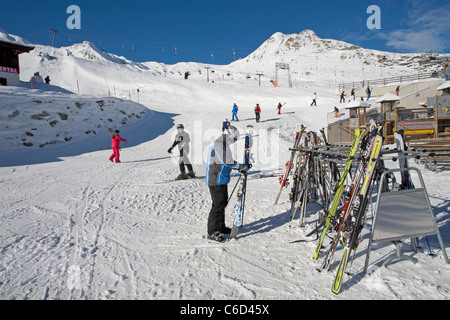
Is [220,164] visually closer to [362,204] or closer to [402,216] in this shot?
[362,204]

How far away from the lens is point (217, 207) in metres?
4.53

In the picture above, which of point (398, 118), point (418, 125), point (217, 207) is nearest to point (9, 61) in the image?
point (217, 207)

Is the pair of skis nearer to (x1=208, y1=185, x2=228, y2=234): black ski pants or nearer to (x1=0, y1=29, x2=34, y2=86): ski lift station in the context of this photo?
(x1=208, y1=185, x2=228, y2=234): black ski pants

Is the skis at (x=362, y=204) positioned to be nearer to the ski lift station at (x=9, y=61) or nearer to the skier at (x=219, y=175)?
the skier at (x=219, y=175)

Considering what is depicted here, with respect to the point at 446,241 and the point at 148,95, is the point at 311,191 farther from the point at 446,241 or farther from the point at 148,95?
the point at 148,95

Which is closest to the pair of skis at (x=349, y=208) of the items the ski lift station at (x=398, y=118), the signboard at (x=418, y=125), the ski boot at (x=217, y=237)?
the ski boot at (x=217, y=237)

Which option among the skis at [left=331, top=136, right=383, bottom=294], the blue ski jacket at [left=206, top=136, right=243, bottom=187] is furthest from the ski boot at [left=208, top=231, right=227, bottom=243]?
the skis at [left=331, top=136, right=383, bottom=294]

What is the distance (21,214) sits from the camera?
18.7 feet

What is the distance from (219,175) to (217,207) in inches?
24.3

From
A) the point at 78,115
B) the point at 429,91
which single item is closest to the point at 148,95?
the point at 78,115

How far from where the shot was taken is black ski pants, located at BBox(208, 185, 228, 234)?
4430 mm

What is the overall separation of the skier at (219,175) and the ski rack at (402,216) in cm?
216

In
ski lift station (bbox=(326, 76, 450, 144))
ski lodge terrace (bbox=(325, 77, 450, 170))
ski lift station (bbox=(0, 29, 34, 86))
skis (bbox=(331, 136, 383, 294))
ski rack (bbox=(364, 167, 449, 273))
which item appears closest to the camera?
skis (bbox=(331, 136, 383, 294))
